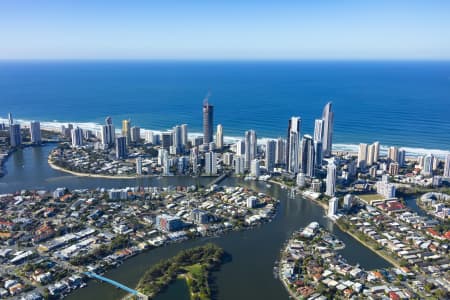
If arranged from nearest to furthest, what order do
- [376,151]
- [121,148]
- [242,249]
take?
1. [242,249]
2. [376,151]
3. [121,148]

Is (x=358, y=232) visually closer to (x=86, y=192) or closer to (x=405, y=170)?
(x=405, y=170)

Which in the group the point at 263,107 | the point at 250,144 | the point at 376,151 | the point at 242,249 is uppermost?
the point at 263,107

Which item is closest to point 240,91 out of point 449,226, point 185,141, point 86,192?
point 185,141

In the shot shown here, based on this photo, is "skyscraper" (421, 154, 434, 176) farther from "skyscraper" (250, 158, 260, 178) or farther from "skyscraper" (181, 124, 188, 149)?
"skyscraper" (181, 124, 188, 149)

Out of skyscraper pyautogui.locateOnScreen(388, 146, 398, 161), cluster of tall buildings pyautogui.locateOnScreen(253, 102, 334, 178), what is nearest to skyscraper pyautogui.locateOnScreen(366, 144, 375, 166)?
skyscraper pyautogui.locateOnScreen(388, 146, 398, 161)

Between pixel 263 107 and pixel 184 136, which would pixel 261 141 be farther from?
pixel 263 107

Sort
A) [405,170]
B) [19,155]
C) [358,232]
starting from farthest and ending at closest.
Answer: [19,155]
[405,170]
[358,232]

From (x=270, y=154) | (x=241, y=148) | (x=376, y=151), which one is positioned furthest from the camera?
(x=241, y=148)

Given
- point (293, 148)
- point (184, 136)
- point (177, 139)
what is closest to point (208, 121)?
point (184, 136)

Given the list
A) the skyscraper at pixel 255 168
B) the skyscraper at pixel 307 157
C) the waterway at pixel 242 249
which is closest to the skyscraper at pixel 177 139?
the waterway at pixel 242 249
